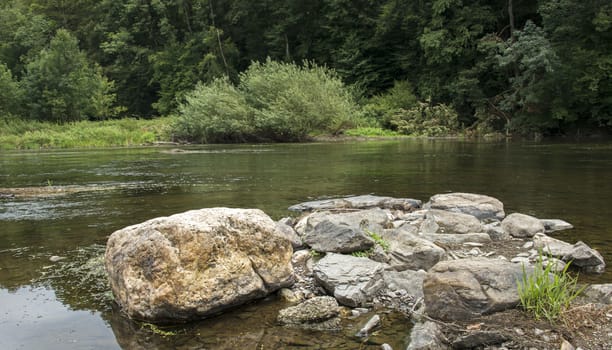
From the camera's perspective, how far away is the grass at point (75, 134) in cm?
3584

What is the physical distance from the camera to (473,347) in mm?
3494

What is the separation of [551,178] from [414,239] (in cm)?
792

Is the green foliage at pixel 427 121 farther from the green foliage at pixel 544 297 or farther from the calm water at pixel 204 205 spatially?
the green foliage at pixel 544 297

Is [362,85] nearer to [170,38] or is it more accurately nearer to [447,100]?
[447,100]

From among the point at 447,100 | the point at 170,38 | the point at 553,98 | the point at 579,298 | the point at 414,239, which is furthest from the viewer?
the point at 170,38

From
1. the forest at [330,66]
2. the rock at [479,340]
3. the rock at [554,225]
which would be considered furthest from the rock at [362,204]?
the forest at [330,66]

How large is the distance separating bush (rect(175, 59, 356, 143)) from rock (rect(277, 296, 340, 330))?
26.6m

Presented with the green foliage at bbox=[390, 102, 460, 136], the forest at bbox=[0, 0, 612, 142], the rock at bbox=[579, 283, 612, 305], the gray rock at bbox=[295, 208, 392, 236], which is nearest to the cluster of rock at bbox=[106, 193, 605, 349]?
the gray rock at bbox=[295, 208, 392, 236]

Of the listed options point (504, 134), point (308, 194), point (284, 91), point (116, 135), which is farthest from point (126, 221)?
point (116, 135)

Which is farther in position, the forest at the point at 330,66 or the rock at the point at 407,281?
the forest at the point at 330,66

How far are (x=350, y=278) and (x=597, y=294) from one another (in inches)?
81.4

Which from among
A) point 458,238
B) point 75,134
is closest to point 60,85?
point 75,134

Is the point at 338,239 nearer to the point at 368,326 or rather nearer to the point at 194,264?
the point at 368,326

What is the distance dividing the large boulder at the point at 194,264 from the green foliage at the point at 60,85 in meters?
45.9
